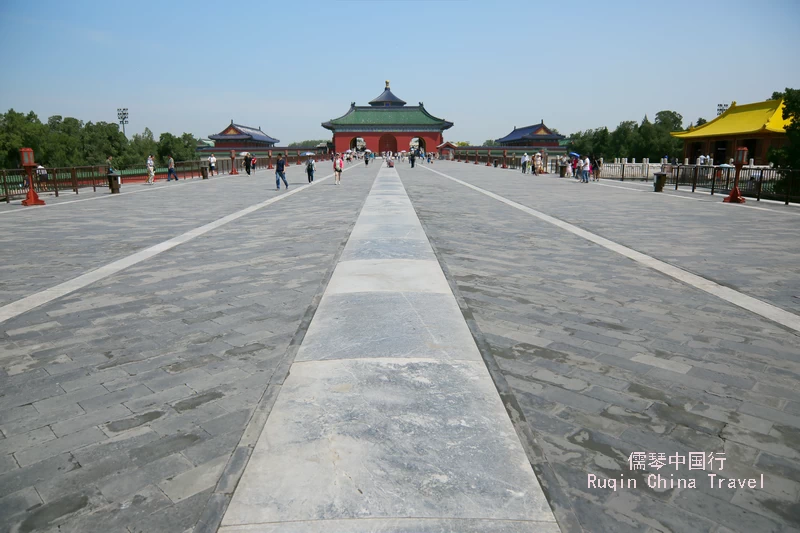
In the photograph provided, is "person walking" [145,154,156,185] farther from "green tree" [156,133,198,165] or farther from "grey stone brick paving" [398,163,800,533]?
"green tree" [156,133,198,165]

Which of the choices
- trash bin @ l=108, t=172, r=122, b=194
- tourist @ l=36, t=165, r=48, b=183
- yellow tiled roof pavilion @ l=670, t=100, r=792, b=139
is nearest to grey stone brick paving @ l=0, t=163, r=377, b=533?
trash bin @ l=108, t=172, r=122, b=194

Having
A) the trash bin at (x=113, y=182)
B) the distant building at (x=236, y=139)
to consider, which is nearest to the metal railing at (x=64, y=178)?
the trash bin at (x=113, y=182)

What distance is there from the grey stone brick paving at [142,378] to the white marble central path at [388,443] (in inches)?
7.1

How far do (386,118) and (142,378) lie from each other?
237ft

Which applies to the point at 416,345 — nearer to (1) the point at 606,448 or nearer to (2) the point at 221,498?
(1) the point at 606,448

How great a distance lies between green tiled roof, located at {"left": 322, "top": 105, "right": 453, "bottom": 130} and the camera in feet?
233

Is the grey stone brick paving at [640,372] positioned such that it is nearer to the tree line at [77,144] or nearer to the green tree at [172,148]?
the tree line at [77,144]

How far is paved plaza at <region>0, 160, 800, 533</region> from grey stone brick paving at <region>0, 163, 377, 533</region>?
16mm

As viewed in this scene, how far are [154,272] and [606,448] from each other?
219 inches

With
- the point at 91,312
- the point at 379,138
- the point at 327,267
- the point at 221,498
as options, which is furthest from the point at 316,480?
the point at 379,138

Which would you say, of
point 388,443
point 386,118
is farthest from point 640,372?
point 386,118

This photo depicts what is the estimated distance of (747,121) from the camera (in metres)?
34.9

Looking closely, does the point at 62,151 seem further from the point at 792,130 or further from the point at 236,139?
the point at 792,130

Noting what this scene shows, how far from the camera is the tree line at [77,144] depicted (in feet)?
144
